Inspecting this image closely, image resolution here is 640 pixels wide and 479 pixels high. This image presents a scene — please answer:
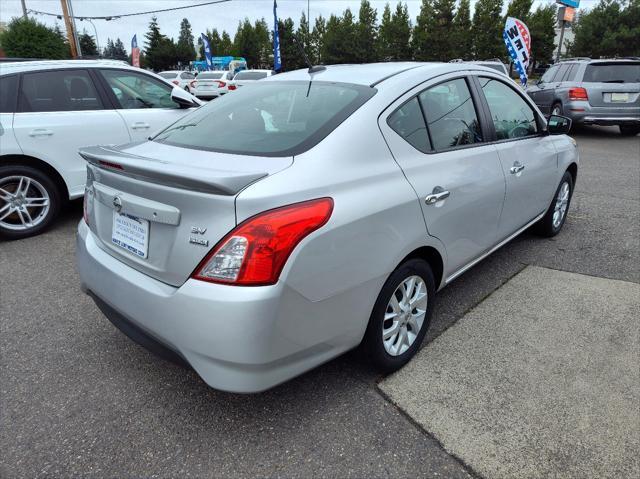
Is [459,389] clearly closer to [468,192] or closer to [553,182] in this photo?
[468,192]

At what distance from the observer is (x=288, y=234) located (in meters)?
1.78

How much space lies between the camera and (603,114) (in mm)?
10547

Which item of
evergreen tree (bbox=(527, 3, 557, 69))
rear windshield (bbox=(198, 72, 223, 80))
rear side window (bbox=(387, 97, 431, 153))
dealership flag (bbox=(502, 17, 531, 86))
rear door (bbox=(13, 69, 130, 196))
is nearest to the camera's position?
rear side window (bbox=(387, 97, 431, 153))

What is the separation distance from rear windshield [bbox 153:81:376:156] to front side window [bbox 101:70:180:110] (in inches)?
104

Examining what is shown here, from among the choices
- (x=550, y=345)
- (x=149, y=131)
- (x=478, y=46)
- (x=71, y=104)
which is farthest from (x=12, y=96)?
(x=478, y=46)

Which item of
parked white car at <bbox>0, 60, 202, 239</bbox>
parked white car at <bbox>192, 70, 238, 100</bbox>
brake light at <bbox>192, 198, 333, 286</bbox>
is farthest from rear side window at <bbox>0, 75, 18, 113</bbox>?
parked white car at <bbox>192, 70, 238, 100</bbox>

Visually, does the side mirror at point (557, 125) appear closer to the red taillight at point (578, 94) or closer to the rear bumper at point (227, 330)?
the rear bumper at point (227, 330)

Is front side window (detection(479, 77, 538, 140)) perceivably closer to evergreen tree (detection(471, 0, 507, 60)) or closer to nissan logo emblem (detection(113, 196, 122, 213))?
nissan logo emblem (detection(113, 196, 122, 213))

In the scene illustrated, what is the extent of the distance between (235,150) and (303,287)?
31.7 inches

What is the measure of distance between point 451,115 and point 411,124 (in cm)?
47

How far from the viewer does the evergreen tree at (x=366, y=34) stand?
Answer: 55750 mm

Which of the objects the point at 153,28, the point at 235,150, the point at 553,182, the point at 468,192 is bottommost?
the point at 553,182

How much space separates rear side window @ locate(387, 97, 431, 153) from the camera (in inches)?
94.3

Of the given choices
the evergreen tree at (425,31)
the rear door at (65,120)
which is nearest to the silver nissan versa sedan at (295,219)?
the rear door at (65,120)
